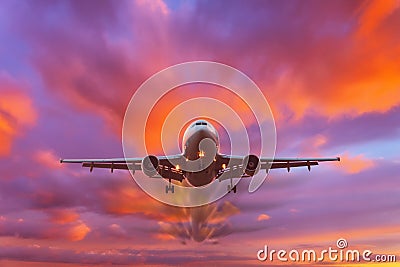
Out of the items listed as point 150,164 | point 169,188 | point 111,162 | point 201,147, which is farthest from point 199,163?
point 111,162

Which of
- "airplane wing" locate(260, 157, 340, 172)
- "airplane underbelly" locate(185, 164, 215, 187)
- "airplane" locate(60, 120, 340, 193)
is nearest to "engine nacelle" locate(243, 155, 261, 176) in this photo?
"airplane" locate(60, 120, 340, 193)

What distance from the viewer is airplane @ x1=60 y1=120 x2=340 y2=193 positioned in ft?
141

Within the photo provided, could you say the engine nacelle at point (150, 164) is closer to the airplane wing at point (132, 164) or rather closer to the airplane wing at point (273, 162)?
the airplane wing at point (132, 164)

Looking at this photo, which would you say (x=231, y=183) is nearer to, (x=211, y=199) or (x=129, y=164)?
(x=211, y=199)

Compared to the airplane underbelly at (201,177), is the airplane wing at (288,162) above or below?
above

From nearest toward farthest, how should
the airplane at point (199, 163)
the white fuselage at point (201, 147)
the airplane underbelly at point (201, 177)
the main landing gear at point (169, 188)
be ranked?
the white fuselage at point (201, 147) → the airplane at point (199, 163) → the airplane underbelly at point (201, 177) → the main landing gear at point (169, 188)

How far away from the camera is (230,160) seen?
4844 cm

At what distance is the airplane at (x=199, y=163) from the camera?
43094 millimetres

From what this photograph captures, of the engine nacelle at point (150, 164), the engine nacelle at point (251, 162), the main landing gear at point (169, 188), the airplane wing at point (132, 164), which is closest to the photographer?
the engine nacelle at point (251, 162)

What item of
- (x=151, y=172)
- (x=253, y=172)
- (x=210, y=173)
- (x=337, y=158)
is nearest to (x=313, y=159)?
(x=337, y=158)

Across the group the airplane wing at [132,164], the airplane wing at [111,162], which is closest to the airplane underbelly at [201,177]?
the airplane wing at [132,164]

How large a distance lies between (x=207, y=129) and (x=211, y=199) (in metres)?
11.7

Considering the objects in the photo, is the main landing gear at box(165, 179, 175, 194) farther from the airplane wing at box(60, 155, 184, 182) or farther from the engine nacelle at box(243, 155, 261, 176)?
the engine nacelle at box(243, 155, 261, 176)

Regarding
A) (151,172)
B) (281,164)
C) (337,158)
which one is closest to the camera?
(151,172)
